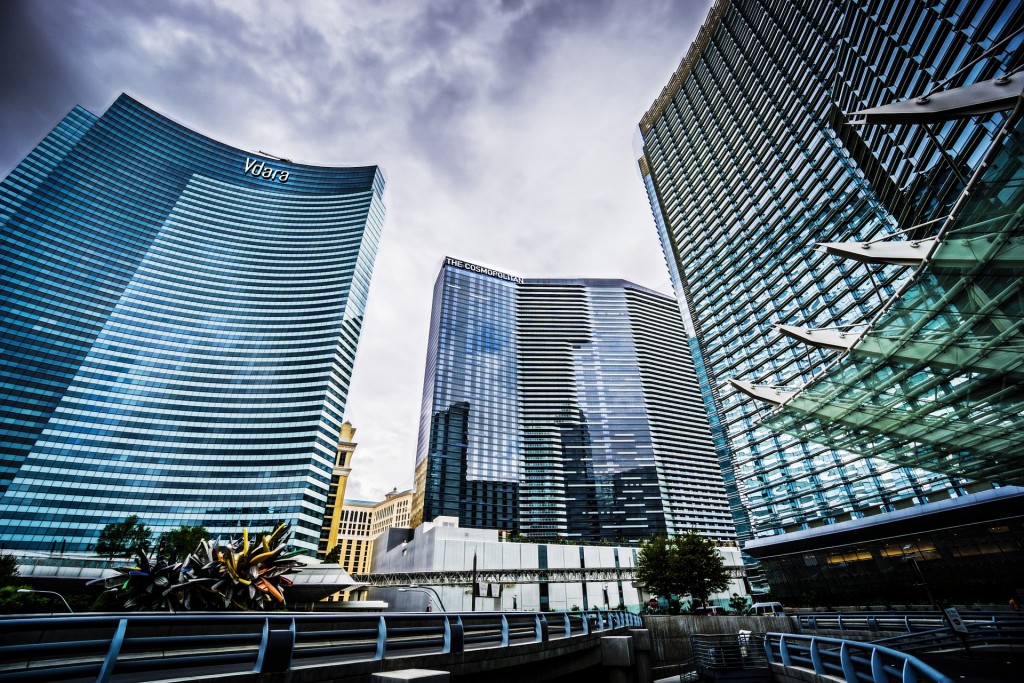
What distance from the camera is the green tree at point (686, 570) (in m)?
51.2

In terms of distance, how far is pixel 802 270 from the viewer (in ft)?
229

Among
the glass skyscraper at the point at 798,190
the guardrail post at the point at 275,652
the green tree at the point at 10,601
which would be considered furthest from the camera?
the glass skyscraper at the point at 798,190

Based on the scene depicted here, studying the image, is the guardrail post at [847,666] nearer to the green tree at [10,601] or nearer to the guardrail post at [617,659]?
the guardrail post at [617,659]

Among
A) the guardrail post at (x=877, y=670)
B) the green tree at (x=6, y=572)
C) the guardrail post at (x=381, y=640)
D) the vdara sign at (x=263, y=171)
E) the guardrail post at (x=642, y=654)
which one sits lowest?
the guardrail post at (x=642, y=654)

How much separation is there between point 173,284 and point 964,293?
161 meters

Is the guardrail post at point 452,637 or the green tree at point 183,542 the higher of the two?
the green tree at point 183,542

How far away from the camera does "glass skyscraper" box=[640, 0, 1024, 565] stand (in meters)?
39.5

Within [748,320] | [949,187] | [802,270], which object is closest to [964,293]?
[949,187]

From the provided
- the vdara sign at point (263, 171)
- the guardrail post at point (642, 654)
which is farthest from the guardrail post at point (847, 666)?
the vdara sign at point (263, 171)

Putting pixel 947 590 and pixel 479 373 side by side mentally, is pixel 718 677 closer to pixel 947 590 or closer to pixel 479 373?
pixel 947 590

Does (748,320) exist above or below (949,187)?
above

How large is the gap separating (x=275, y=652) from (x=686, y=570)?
183 feet

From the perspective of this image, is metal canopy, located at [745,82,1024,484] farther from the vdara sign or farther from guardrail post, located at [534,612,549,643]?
the vdara sign

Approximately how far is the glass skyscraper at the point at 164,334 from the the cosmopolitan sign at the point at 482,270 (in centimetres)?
2894
